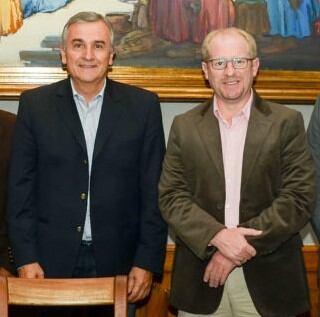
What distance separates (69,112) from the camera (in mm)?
2600

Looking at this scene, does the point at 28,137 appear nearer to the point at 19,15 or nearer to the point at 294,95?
the point at 19,15

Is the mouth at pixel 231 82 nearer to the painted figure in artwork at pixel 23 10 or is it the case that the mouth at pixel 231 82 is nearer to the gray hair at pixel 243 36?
the gray hair at pixel 243 36

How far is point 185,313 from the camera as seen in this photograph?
2.53 metres

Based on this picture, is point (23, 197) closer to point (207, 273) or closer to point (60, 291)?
point (60, 291)

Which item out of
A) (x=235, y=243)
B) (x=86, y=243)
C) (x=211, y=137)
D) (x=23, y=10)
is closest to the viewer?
(x=235, y=243)

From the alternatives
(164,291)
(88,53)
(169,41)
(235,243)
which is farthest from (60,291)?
(169,41)

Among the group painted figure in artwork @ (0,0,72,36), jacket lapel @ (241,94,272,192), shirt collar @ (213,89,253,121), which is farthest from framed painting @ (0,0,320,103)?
jacket lapel @ (241,94,272,192)

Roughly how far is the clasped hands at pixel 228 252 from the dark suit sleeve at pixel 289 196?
0.08 feet

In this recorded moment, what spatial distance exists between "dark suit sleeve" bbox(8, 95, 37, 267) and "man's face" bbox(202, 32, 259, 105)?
72 centimetres

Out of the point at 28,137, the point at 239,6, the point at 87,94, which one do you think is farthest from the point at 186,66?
the point at 28,137

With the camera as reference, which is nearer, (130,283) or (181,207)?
(181,207)

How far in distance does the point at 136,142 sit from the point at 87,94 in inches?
10.3

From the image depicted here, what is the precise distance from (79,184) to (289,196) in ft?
2.50

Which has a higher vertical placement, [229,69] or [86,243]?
[229,69]
